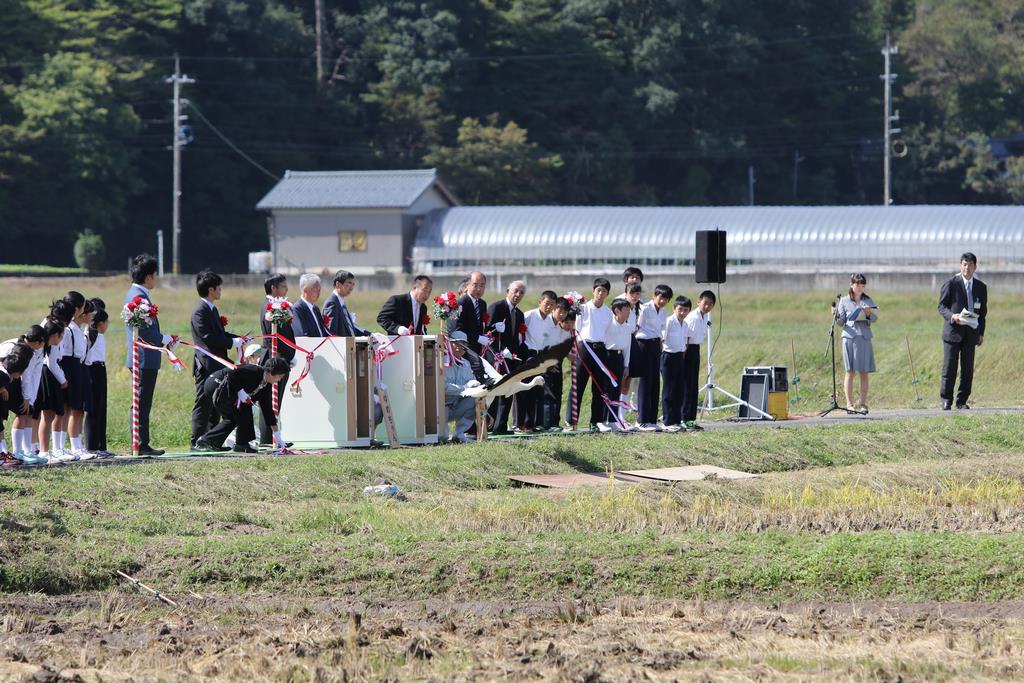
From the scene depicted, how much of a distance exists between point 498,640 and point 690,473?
18.6 ft

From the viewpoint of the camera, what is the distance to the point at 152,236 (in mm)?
61938

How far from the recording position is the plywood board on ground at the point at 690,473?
1414cm

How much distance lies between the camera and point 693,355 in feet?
59.9

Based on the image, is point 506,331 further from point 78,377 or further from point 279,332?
point 78,377

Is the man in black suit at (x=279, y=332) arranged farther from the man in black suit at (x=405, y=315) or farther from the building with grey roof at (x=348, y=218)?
the building with grey roof at (x=348, y=218)

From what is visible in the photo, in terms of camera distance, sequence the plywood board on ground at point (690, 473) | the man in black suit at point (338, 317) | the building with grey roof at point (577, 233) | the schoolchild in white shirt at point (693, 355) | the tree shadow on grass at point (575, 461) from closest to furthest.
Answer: the plywood board on ground at point (690, 473) < the tree shadow on grass at point (575, 461) < the man in black suit at point (338, 317) < the schoolchild in white shirt at point (693, 355) < the building with grey roof at point (577, 233)

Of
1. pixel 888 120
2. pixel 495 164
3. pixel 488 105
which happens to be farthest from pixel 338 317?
pixel 888 120

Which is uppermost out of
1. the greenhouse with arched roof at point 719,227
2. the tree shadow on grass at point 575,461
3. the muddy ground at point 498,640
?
the greenhouse with arched roof at point 719,227

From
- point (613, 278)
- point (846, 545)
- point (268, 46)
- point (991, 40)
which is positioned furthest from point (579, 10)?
point (846, 545)

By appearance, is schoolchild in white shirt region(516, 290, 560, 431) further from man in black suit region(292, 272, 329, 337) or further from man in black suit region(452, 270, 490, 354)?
man in black suit region(292, 272, 329, 337)

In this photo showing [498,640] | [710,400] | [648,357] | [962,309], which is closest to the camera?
[498,640]

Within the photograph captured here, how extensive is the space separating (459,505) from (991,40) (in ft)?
212

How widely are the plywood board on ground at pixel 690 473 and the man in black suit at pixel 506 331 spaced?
8.37ft

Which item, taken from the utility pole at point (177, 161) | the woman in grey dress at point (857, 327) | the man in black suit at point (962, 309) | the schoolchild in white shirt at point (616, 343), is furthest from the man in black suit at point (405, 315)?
the utility pole at point (177, 161)
